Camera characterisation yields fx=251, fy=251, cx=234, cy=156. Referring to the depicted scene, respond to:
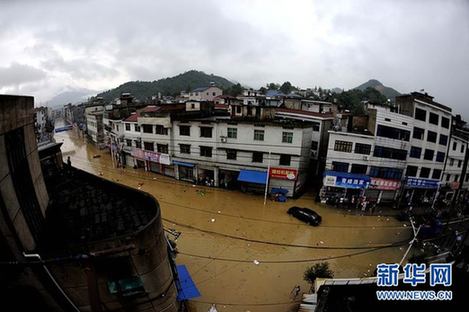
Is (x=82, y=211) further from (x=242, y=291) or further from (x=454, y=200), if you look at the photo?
(x=454, y=200)

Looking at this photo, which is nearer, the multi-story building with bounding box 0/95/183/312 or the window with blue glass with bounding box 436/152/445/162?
the multi-story building with bounding box 0/95/183/312

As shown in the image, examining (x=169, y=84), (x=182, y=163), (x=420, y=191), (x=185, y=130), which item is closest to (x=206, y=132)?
(x=185, y=130)

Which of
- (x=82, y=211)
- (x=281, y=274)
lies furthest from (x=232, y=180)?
(x=82, y=211)

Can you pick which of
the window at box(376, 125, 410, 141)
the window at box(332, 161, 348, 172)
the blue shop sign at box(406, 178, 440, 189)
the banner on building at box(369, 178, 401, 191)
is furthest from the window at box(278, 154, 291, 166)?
the blue shop sign at box(406, 178, 440, 189)

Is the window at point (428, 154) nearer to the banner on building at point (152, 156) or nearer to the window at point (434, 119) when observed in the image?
the window at point (434, 119)

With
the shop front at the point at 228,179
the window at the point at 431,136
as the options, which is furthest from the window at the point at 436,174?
the shop front at the point at 228,179

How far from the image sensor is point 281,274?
16453 mm

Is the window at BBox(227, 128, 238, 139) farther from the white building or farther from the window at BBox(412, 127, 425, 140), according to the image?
the white building

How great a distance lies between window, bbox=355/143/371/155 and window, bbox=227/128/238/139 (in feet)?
43.9

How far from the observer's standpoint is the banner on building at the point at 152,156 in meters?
34.2

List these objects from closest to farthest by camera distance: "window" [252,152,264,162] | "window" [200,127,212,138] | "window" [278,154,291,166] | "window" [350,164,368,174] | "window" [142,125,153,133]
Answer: "window" [350,164,368,174]
"window" [278,154,291,166]
"window" [252,152,264,162]
"window" [200,127,212,138]
"window" [142,125,153,133]

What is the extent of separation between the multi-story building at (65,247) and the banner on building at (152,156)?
80.7ft

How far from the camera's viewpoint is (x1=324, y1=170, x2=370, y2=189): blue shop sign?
2758 cm

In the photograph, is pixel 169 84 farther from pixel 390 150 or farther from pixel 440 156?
pixel 440 156
